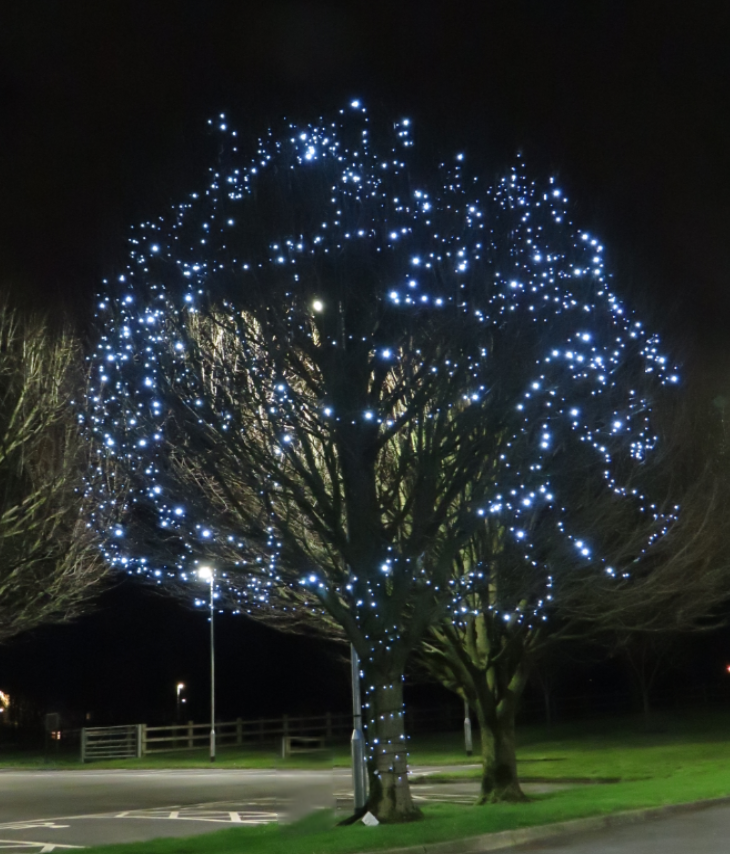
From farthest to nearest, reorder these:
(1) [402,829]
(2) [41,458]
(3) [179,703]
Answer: (3) [179,703], (2) [41,458], (1) [402,829]

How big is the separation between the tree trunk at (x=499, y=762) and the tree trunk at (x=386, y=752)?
4180 mm

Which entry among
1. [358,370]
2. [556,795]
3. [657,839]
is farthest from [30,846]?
[556,795]

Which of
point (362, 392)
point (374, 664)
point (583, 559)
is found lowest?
point (374, 664)

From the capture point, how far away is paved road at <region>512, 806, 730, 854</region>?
12430 millimetres

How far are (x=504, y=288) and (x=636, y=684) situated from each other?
37910 mm

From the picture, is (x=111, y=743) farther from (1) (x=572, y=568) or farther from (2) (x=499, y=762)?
(1) (x=572, y=568)

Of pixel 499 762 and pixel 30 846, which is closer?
pixel 30 846

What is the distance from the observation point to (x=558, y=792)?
68.2 feet

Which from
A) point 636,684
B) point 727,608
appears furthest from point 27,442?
point 636,684

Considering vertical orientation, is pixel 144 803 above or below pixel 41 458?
below

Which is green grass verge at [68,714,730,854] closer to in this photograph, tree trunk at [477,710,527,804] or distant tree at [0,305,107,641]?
tree trunk at [477,710,527,804]

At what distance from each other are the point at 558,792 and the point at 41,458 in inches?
464

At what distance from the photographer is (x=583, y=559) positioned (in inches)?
715

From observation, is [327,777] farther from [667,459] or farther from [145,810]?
[667,459]
